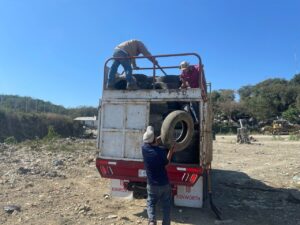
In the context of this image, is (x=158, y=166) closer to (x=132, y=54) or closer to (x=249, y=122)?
(x=132, y=54)

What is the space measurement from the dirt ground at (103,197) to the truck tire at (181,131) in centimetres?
137

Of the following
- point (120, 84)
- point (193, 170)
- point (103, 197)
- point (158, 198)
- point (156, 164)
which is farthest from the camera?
point (103, 197)

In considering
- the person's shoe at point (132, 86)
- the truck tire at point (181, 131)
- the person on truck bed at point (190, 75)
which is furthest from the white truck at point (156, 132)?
the person on truck bed at point (190, 75)

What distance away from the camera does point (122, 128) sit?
22.0 feet

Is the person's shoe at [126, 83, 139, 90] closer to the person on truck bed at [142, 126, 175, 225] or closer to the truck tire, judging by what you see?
the truck tire

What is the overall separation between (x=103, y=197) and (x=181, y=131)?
2436 mm

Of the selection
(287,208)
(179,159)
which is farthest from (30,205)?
(287,208)

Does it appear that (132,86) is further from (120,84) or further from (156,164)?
(156,164)

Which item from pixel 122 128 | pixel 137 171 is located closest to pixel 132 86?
pixel 122 128

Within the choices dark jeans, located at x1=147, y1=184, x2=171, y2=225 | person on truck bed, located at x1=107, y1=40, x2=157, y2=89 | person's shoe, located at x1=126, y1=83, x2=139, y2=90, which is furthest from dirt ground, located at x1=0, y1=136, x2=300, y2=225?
person on truck bed, located at x1=107, y1=40, x2=157, y2=89

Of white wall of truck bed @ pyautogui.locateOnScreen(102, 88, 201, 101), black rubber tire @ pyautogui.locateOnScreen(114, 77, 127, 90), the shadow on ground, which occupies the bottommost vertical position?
the shadow on ground

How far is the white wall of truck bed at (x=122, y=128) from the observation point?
259 inches

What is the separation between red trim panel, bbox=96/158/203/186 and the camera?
6.23 meters

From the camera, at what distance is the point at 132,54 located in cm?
734
